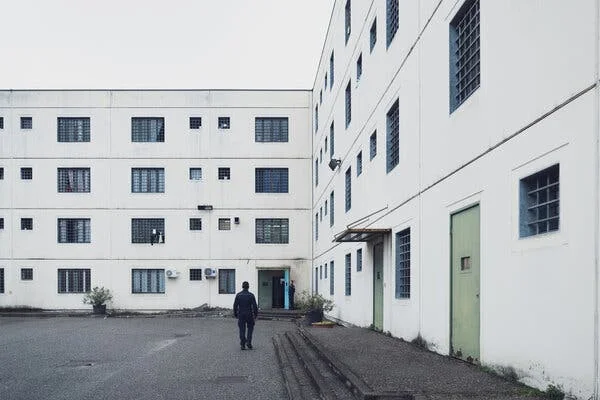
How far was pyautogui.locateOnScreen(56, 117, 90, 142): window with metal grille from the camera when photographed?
35.9 metres

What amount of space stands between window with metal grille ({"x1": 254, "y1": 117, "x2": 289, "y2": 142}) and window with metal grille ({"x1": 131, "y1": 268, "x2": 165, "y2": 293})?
358 inches

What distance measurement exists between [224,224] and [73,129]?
9882 mm

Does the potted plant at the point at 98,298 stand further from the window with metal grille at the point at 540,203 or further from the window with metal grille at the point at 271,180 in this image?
the window with metal grille at the point at 540,203

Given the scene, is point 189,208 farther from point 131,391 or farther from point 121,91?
point 131,391

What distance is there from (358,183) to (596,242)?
1414cm

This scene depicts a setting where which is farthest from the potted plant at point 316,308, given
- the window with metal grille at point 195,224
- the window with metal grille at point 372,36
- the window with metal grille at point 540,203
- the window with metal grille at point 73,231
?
the window with metal grille at point 73,231

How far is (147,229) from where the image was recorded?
3559 centimetres

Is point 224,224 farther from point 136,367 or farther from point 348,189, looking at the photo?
point 136,367

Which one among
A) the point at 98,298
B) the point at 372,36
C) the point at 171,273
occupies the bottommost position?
the point at 98,298

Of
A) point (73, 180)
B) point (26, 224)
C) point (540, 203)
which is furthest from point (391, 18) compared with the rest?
point (26, 224)

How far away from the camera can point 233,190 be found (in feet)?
117

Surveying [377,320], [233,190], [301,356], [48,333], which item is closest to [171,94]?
[233,190]

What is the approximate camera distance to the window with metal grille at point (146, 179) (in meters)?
35.8

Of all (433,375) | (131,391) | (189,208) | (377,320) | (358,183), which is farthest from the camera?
(189,208)
